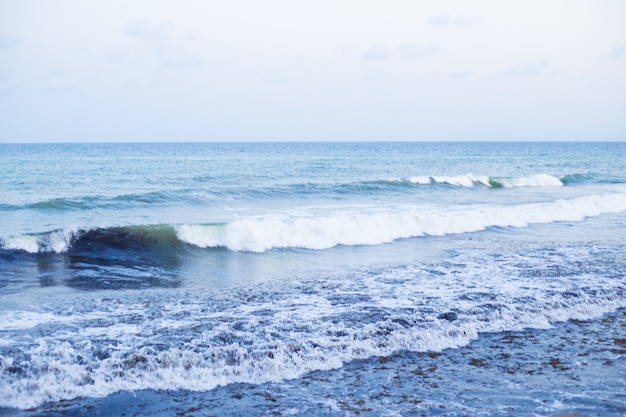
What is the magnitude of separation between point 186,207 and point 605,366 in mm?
17451

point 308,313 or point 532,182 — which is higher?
point 532,182

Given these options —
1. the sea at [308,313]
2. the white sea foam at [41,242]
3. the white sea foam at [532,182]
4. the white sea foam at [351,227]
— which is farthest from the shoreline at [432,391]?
the white sea foam at [532,182]

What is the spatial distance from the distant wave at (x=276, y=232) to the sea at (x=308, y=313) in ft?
0.20

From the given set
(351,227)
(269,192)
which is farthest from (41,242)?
(269,192)

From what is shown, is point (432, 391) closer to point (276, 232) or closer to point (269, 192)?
point (276, 232)

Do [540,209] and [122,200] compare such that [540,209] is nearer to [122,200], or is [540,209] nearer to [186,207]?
[186,207]

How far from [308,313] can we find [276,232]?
7610 mm

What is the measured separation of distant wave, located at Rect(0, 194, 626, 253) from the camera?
579 inches

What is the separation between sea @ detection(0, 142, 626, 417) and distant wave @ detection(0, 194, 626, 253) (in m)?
0.06

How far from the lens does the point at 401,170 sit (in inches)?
1731

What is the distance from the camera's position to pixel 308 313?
8945 mm

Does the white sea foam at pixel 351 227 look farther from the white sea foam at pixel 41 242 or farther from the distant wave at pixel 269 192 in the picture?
the distant wave at pixel 269 192

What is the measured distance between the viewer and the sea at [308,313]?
6.12 m

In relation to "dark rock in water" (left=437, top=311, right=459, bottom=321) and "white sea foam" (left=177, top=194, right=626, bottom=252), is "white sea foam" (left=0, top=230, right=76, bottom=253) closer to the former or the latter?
"white sea foam" (left=177, top=194, right=626, bottom=252)
